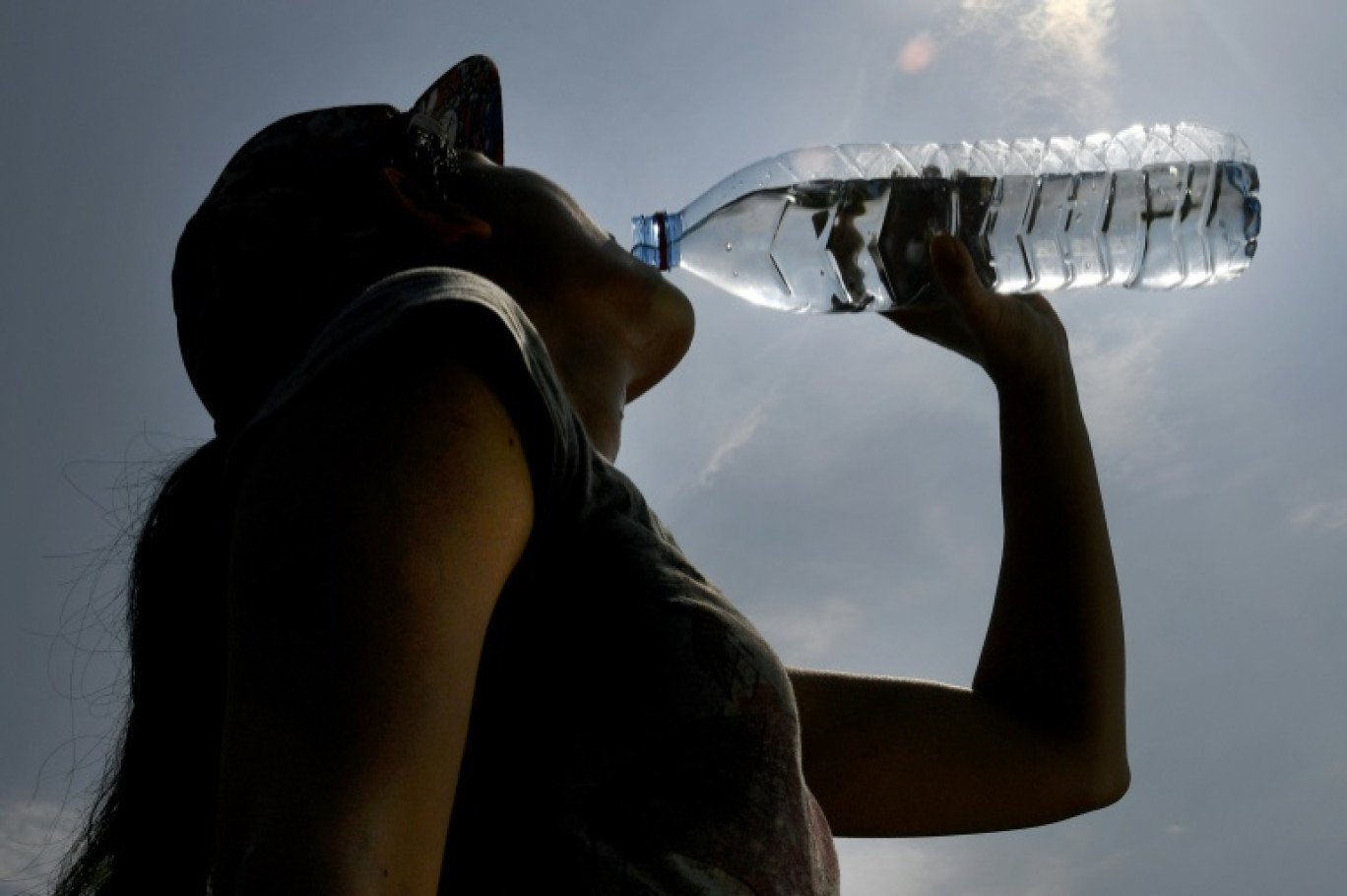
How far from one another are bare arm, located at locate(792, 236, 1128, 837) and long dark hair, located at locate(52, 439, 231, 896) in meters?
1.03

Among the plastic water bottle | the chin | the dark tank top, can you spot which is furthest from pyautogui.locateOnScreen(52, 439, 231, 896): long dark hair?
the plastic water bottle

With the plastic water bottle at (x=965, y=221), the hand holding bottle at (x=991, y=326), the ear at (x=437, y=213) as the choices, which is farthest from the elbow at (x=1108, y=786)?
the ear at (x=437, y=213)

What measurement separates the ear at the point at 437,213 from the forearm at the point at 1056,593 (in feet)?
3.85

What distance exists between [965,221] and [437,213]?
1.70m

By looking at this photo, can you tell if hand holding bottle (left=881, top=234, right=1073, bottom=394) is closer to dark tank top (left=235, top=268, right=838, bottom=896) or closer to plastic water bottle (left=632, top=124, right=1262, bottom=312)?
plastic water bottle (left=632, top=124, right=1262, bottom=312)

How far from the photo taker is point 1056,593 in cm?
223

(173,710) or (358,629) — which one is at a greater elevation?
(358,629)

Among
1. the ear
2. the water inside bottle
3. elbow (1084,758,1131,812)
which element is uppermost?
the water inside bottle

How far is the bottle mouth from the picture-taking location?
2.90 meters

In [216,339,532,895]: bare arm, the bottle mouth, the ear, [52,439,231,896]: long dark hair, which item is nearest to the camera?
[216,339,532,895]: bare arm

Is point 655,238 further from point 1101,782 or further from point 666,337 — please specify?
point 1101,782

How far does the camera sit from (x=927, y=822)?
2098mm

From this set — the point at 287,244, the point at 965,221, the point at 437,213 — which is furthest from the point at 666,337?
the point at 965,221

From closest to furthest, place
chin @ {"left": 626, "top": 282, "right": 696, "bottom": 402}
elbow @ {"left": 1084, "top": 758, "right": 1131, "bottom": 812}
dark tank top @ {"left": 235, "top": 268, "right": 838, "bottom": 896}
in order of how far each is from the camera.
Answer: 1. dark tank top @ {"left": 235, "top": 268, "right": 838, "bottom": 896}
2. chin @ {"left": 626, "top": 282, "right": 696, "bottom": 402}
3. elbow @ {"left": 1084, "top": 758, "right": 1131, "bottom": 812}
